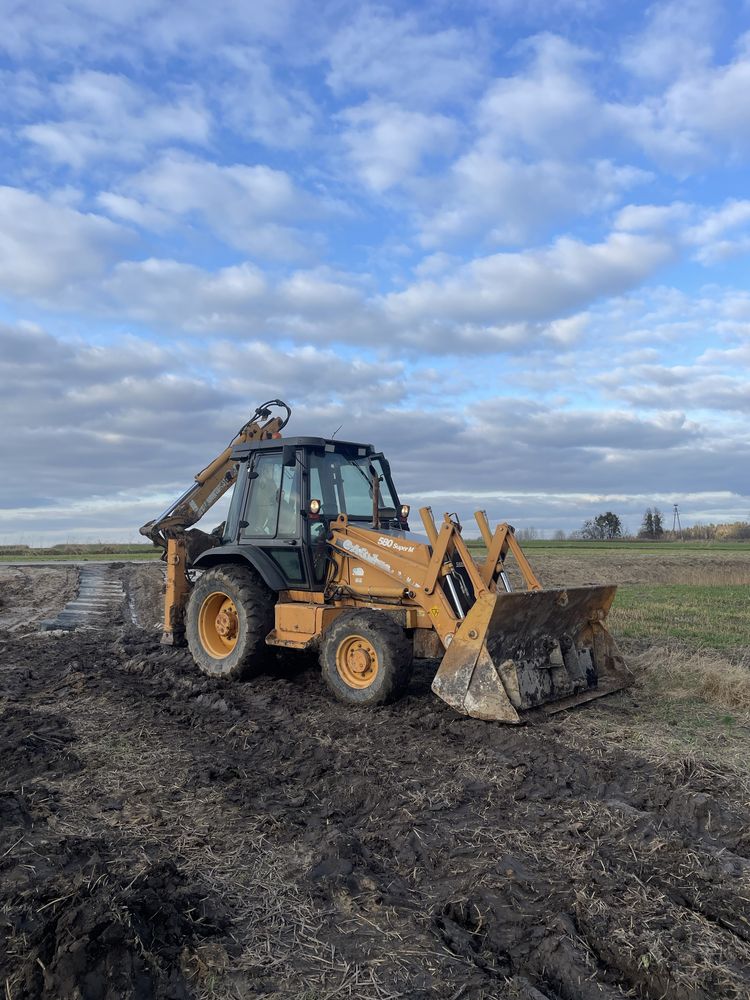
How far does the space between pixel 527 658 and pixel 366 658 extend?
150 cm

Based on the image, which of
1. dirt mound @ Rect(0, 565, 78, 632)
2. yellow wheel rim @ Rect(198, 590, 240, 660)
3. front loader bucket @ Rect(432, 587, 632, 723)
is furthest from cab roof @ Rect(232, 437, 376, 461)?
dirt mound @ Rect(0, 565, 78, 632)

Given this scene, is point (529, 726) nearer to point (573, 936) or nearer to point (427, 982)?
point (573, 936)

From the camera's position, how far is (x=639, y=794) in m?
5.17

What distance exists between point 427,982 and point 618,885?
1209 mm

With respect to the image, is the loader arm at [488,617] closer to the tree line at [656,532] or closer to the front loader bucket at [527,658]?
the front loader bucket at [527,658]

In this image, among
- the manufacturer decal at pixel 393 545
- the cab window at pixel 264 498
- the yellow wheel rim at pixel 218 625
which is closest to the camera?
the manufacturer decal at pixel 393 545

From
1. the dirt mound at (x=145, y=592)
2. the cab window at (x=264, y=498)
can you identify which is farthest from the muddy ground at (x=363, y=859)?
the dirt mound at (x=145, y=592)

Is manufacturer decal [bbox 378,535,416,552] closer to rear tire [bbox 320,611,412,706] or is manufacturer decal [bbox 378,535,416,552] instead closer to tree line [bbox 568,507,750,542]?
rear tire [bbox 320,611,412,706]

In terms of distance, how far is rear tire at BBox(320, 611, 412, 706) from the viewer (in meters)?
7.22

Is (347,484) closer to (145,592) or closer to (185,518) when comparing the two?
(185,518)

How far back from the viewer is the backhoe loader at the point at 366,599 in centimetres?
698

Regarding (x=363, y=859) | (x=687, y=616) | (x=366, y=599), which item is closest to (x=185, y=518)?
(x=366, y=599)

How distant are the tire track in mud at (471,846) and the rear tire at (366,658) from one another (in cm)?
21

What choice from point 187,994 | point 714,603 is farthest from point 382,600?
point 714,603
